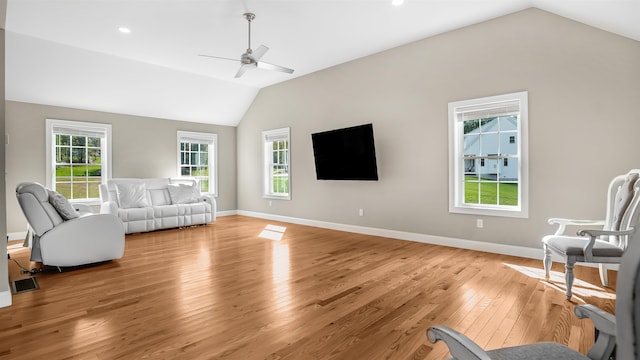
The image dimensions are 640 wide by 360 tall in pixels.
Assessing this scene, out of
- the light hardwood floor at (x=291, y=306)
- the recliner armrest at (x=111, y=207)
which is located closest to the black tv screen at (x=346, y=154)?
the light hardwood floor at (x=291, y=306)

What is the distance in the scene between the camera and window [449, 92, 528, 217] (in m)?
4.18

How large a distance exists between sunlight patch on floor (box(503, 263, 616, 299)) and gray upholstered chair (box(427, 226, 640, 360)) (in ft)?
7.60

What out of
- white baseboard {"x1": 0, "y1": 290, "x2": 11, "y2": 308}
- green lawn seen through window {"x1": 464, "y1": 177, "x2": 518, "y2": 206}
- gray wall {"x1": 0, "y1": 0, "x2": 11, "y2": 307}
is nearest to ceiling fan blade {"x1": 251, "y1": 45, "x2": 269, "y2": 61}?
gray wall {"x1": 0, "y1": 0, "x2": 11, "y2": 307}

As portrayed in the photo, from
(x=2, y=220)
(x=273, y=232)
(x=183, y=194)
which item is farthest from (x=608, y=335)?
(x=183, y=194)

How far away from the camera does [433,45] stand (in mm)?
4891

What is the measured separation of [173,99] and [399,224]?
555 cm

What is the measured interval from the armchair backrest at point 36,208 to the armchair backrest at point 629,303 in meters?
4.75

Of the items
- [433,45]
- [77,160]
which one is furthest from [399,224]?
[77,160]

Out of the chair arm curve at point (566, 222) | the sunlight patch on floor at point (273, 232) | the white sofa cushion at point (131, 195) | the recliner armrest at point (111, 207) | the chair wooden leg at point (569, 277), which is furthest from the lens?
the white sofa cushion at point (131, 195)

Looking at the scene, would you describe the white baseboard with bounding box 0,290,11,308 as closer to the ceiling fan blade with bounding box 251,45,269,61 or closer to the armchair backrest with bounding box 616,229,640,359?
the ceiling fan blade with bounding box 251,45,269,61

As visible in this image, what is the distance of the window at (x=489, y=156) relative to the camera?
4.18 meters

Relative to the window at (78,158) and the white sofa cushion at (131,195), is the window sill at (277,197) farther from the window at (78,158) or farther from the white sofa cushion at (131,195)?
the window at (78,158)

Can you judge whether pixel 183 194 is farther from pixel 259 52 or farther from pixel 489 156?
pixel 489 156

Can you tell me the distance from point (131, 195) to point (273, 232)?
2925mm
